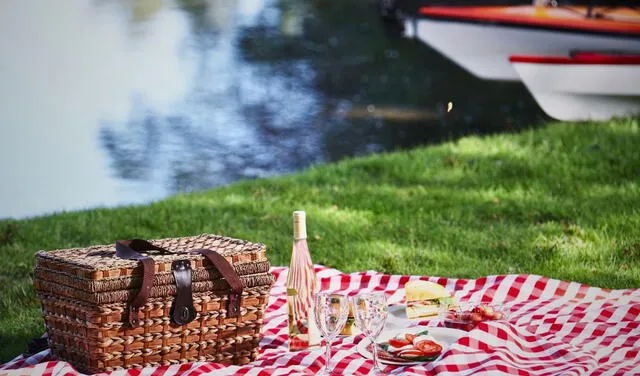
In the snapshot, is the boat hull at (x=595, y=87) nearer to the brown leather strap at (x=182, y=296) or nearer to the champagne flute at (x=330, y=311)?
the brown leather strap at (x=182, y=296)

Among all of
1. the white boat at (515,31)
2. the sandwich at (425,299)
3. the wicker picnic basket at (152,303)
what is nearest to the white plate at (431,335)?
the sandwich at (425,299)

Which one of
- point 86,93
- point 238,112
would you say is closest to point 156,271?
point 238,112

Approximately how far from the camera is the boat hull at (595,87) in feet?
22.3

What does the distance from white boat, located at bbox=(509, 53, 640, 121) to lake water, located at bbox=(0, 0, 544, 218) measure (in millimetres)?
950

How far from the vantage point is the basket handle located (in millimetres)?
2518

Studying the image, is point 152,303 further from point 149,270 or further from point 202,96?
point 202,96

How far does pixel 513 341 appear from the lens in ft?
8.78

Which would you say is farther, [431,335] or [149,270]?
[431,335]

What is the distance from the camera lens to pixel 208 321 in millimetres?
2678

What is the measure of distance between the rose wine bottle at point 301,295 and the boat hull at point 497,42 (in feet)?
16.6

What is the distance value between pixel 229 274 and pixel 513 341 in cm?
77

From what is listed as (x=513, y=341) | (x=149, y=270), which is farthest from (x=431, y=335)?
(x=149, y=270)

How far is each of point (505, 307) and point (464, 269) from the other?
3.15 ft

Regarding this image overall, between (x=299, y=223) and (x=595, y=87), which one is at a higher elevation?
(x=595, y=87)
